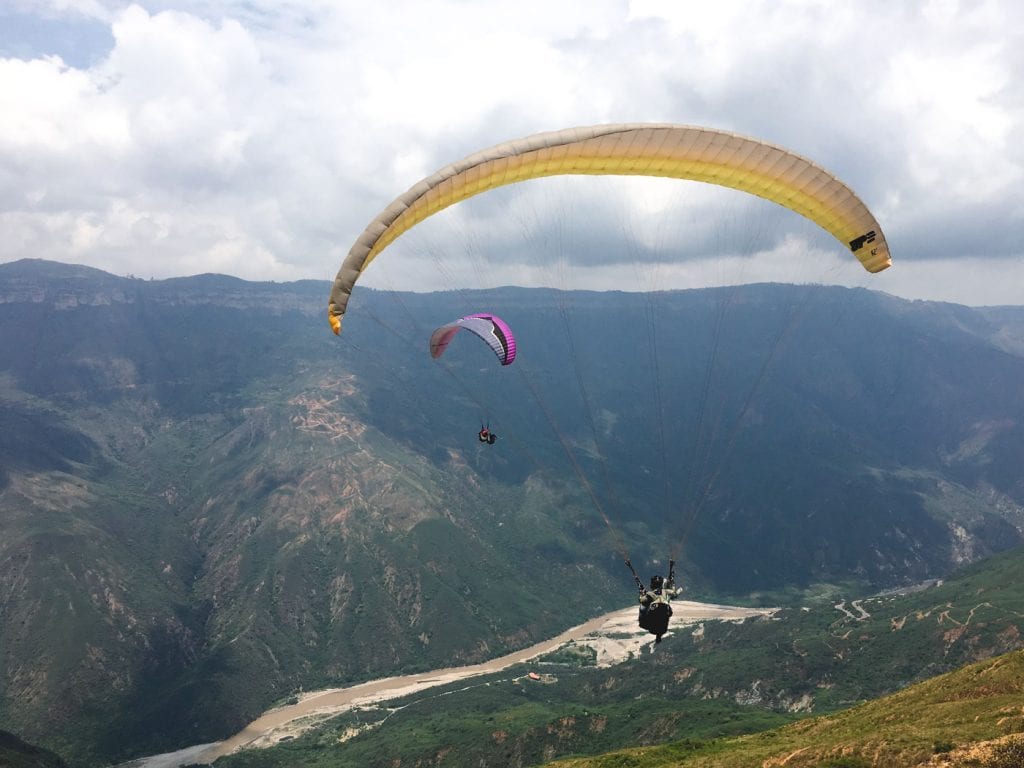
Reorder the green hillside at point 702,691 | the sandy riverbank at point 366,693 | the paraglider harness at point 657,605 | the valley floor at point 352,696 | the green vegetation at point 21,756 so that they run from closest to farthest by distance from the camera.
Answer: the paraglider harness at point 657,605
the green hillside at point 702,691
the green vegetation at point 21,756
the valley floor at point 352,696
the sandy riverbank at point 366,693

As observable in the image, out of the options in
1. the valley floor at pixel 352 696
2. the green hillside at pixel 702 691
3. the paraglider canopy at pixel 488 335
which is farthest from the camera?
the valley floor at pixel 352 696

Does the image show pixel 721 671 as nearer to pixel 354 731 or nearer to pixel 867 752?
pixel 354 731

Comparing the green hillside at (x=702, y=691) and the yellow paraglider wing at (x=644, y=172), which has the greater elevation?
the yellow paraglider wing at (x=644, y=172)

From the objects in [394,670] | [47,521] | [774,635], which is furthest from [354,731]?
[47,521]

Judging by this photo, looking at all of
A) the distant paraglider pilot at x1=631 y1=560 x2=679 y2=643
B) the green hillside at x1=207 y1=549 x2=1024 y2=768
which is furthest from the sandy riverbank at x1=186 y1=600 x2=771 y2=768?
the distant paraglider pilot at x1=631 y1=560 x2=679 y2=643

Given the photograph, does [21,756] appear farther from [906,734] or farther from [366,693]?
[906,734]

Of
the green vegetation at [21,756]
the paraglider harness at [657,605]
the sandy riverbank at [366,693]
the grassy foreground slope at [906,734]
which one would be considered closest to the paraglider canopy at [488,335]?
the paraglider harness at [657,605]

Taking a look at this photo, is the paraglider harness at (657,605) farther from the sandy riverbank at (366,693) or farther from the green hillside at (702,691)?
the sandy riverbank at (366,693)
